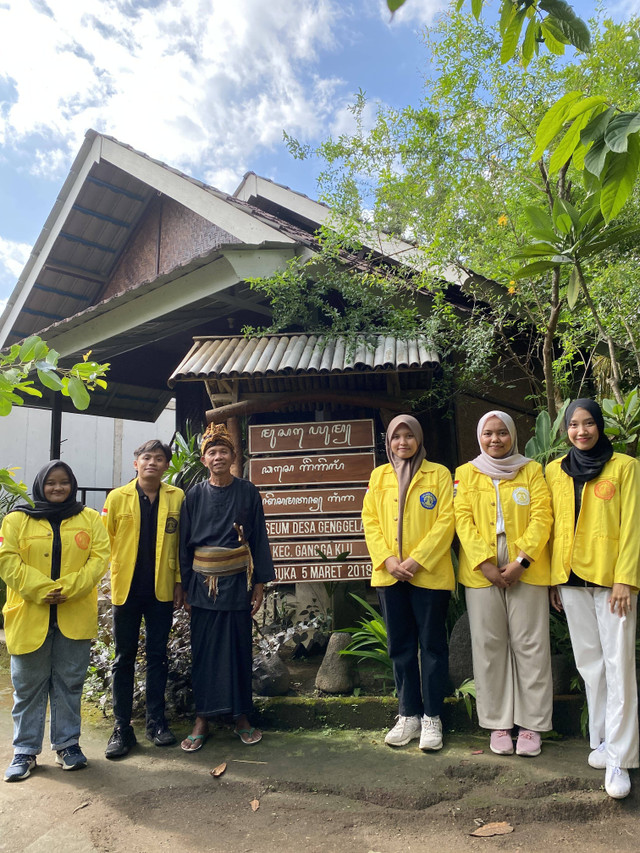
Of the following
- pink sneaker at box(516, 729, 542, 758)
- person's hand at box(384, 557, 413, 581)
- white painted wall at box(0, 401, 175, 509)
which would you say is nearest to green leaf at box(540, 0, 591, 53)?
person's hand at box(384, 557, 413, 581)

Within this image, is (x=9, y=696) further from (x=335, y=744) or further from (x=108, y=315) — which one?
(x=108, y=315)

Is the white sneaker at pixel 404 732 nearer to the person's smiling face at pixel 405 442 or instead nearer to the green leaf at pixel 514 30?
the person's smiling face at pixel 405 442

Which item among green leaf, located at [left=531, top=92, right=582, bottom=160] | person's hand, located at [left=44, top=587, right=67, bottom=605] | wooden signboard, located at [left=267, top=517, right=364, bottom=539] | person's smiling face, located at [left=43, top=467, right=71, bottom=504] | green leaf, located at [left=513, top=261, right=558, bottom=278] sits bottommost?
person's hand, located at [left=44, top=587, right=67, bottom=605]

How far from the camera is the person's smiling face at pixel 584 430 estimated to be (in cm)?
323

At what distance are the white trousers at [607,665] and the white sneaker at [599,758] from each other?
24 millimetres

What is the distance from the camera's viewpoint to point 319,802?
3.03m

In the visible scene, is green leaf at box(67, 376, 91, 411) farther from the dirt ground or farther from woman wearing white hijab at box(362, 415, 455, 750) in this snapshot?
woman wearing white hijab at box(362, 415, 455, 750)

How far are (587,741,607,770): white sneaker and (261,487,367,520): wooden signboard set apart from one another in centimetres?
226

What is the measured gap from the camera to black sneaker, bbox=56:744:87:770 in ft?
11.2

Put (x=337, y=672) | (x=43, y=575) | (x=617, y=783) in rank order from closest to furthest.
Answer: (x=617, y=783)
(x=43, y=575)
(x=337, y=672)

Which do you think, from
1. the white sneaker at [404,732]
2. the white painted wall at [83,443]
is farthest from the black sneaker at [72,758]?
the white painted wall at [83,443]

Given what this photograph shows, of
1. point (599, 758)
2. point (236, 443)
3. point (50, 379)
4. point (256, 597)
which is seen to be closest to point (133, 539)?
point (256, 597)

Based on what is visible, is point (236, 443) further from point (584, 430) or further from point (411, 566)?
point (584, 430)

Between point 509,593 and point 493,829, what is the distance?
1140 millimetres
